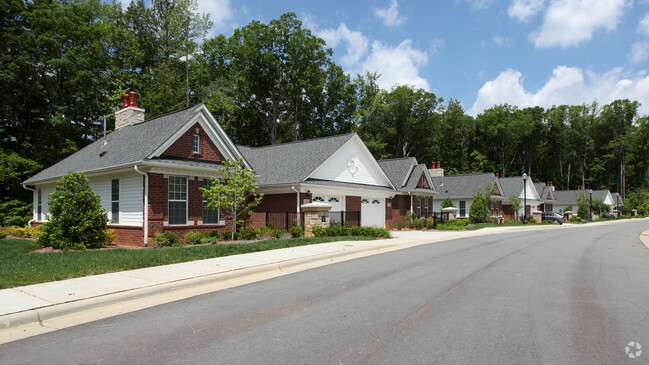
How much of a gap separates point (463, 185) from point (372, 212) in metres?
21.7

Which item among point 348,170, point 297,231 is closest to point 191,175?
point 297,231

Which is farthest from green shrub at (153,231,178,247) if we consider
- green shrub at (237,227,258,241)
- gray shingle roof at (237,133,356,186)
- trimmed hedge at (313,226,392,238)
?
gray shingle roof at (237,133,356,186)

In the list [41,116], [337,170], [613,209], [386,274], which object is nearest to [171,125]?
[337,170]

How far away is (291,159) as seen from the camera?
25.0m

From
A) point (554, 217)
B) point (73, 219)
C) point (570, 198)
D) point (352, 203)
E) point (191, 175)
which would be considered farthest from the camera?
point (570, 198)

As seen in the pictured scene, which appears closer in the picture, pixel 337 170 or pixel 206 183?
pixel 206 183

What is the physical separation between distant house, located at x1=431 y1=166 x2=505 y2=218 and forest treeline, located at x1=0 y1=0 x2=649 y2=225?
1187cm

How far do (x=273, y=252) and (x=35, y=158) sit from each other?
28580mm

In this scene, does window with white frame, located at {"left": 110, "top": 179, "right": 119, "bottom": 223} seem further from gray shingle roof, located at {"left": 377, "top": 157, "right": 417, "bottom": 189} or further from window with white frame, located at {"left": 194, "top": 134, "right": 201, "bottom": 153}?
gray shingle roof, located at {"left": 377, "top": 157, "right": 417, "bottom": 189}

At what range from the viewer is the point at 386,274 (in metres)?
9.73

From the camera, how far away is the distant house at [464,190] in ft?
143

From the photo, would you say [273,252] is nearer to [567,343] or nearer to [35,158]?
[567,343]

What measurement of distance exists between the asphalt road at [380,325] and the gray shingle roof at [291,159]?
13628mm

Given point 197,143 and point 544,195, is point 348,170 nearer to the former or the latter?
point 197,143
